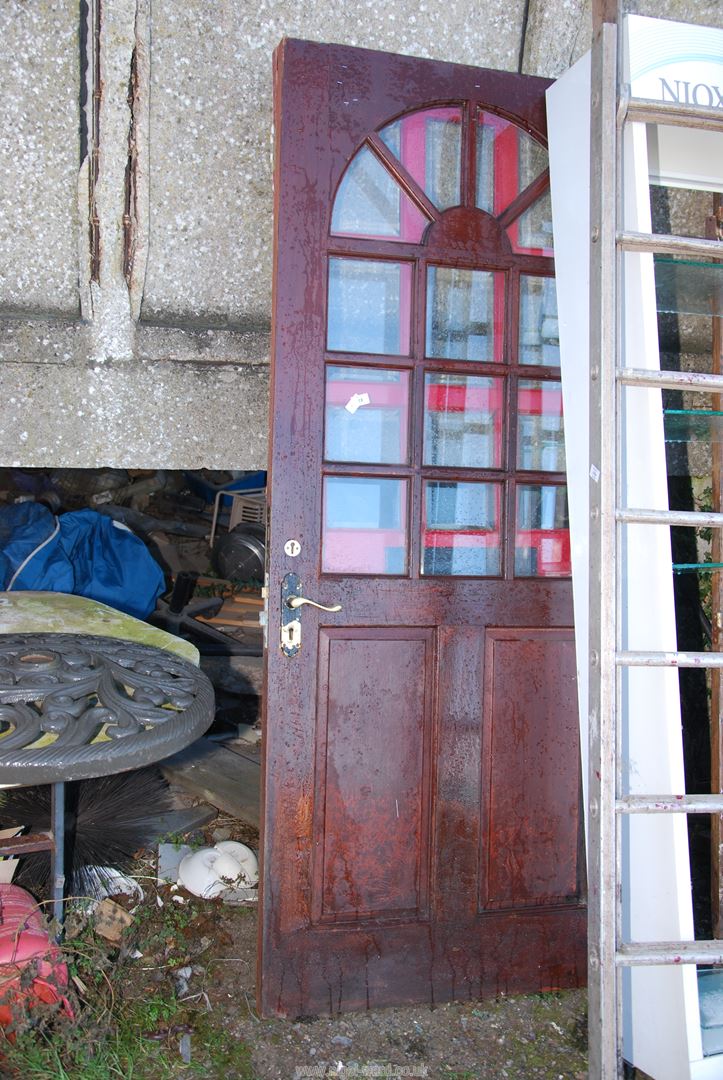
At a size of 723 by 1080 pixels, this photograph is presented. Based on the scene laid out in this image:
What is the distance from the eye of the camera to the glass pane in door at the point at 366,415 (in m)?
2.46

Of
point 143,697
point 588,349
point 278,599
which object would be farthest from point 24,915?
point 588,349

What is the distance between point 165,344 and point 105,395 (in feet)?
0.81

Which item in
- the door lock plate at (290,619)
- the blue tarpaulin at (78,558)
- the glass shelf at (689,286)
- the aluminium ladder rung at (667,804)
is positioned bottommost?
the aluminium ladder rung at (667,804)

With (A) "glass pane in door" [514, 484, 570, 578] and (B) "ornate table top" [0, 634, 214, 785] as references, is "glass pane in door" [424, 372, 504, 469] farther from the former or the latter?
(B) "ornate table top" [0, 634, 214, 785]

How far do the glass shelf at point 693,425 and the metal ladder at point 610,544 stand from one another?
1.08 ft

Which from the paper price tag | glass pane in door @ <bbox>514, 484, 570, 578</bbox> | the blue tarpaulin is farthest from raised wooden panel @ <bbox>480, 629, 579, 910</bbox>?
the blue tarpaulin

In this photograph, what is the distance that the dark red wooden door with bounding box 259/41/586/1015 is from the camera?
2400 mm

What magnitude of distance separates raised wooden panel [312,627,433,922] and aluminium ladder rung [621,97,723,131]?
1.42 m

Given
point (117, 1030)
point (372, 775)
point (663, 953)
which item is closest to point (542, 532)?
point (372, 775)

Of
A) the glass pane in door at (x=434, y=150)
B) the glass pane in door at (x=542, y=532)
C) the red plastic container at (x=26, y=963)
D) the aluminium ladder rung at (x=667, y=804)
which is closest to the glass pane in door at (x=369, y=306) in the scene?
the glass pane in door at (x=434, y=150)

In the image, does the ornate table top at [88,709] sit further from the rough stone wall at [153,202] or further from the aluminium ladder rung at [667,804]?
the aluminium ladder rung at [667,804]

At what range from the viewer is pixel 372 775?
248cm

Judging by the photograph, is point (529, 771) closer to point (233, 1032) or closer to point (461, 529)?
point (461, 529)

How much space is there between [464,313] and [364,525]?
2.23 ft
